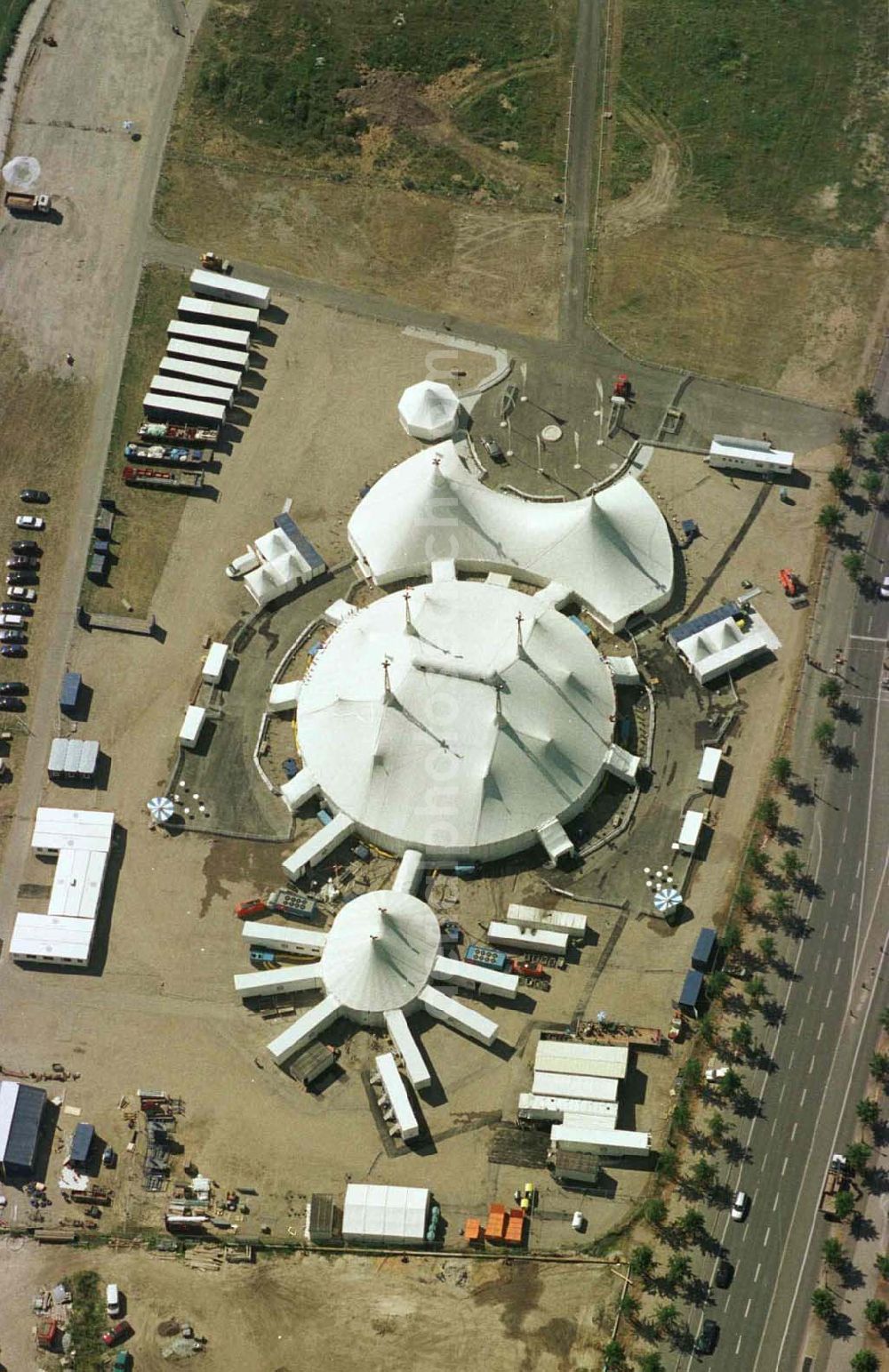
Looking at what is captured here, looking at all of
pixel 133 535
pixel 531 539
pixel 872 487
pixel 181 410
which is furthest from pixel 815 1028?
pixel 181 410

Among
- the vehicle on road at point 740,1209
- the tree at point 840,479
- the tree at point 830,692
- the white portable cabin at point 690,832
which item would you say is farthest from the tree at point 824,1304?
the tree at point 840,479

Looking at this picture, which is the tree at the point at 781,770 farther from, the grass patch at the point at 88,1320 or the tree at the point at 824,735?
the grass patch at the point at 88,1320

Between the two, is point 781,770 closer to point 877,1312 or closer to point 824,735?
point 824,735

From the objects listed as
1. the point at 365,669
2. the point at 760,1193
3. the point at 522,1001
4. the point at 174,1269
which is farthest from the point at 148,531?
the point at 760,1193

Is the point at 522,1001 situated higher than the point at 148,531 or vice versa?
the point at 148,531

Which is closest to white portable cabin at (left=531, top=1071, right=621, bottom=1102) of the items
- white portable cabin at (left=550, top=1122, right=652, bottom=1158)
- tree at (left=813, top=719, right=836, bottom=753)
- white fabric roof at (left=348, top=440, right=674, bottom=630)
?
white portable cabin at (left=550, top=1122, right=652, bottom=1158)

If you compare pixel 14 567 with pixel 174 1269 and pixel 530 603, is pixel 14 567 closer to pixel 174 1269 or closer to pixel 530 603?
pixel 530 603

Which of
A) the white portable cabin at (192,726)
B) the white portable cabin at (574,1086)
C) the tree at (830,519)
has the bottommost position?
the white portable cabin at (574,1086)
